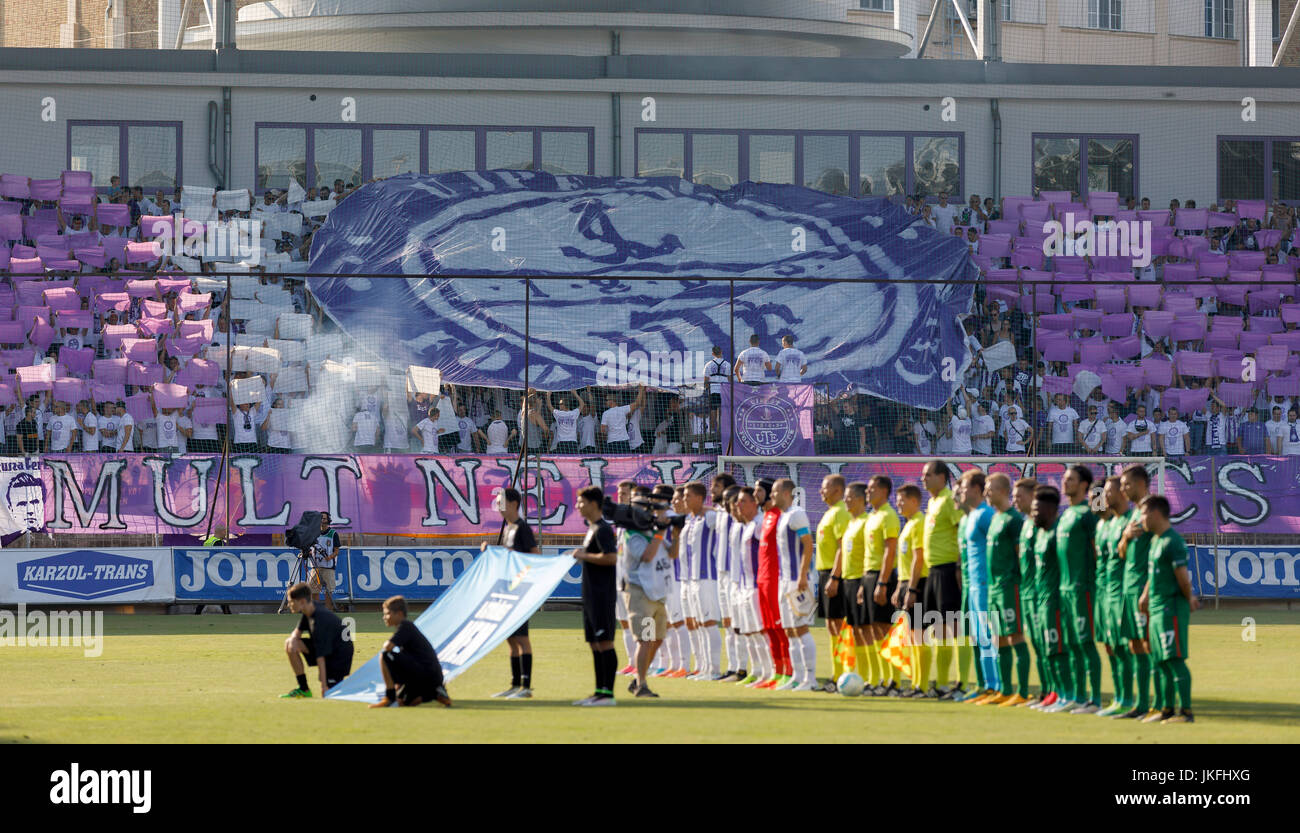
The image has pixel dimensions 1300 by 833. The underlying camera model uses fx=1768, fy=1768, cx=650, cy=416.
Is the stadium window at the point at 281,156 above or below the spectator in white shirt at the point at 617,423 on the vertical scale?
above

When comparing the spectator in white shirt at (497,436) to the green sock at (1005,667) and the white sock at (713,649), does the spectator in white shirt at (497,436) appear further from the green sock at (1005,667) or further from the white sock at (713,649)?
the green sock at (1005,667)

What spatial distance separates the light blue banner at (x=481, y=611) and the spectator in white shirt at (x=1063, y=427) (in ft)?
50.2

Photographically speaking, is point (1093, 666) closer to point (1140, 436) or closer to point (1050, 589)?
point (1050, 589)

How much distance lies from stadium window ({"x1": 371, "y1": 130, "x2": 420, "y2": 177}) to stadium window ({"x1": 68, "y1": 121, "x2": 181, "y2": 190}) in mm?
4274

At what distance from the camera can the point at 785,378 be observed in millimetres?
30094

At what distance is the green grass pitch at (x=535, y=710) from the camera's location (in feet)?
41.6

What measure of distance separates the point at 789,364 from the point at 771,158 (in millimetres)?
10844

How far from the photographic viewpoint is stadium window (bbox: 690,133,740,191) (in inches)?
1559

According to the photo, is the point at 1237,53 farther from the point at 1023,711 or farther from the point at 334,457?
the point at 1023,711

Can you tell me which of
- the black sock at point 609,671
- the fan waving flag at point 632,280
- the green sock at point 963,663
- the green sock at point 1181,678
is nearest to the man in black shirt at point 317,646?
the black sock at point 609,671

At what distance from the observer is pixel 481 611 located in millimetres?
16188

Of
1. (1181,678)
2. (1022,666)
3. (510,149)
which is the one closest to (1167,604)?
(1181,678)

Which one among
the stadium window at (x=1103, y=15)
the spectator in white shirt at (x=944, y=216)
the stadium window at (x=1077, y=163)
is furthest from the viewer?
the stadium window at (x=1103, y=15)

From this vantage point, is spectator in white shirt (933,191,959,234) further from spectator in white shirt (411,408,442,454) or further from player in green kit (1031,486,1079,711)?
player in green kit (1031,486,1079,711)
